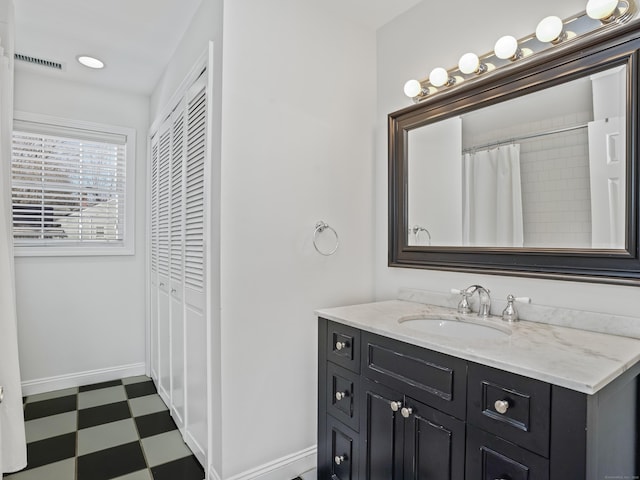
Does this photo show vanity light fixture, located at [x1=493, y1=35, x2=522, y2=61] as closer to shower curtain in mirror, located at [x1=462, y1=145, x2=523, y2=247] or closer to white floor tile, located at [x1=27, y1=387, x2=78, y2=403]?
shower curtain in mirror, located at [x1=462, y1=145, x2=523, y2=247]

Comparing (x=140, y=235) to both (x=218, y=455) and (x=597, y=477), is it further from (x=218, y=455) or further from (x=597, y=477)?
(x=597, y=477)

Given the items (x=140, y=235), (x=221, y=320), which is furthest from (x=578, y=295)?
(x=140, y=235)

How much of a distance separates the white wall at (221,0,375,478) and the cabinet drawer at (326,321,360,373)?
31 centimetres

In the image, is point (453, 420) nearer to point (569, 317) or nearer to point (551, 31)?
point (569, 317)

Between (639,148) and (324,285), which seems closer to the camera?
(639,148)

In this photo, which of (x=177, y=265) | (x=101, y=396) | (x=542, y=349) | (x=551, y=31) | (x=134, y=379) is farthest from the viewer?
(x=134, y=379)

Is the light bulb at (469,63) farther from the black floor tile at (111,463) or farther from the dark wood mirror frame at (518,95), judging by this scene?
the black floor tile at (111,463)

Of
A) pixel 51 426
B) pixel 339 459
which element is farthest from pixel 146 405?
pixel 339 459

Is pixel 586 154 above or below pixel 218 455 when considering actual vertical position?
above

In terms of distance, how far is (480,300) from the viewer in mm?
1581

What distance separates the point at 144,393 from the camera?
2.76m

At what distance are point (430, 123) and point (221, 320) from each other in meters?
1.40

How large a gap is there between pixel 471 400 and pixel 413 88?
1.46 meters

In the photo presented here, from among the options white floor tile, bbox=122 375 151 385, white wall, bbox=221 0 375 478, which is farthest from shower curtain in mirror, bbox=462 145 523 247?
white floor tile, bbox=122 375 151 385
